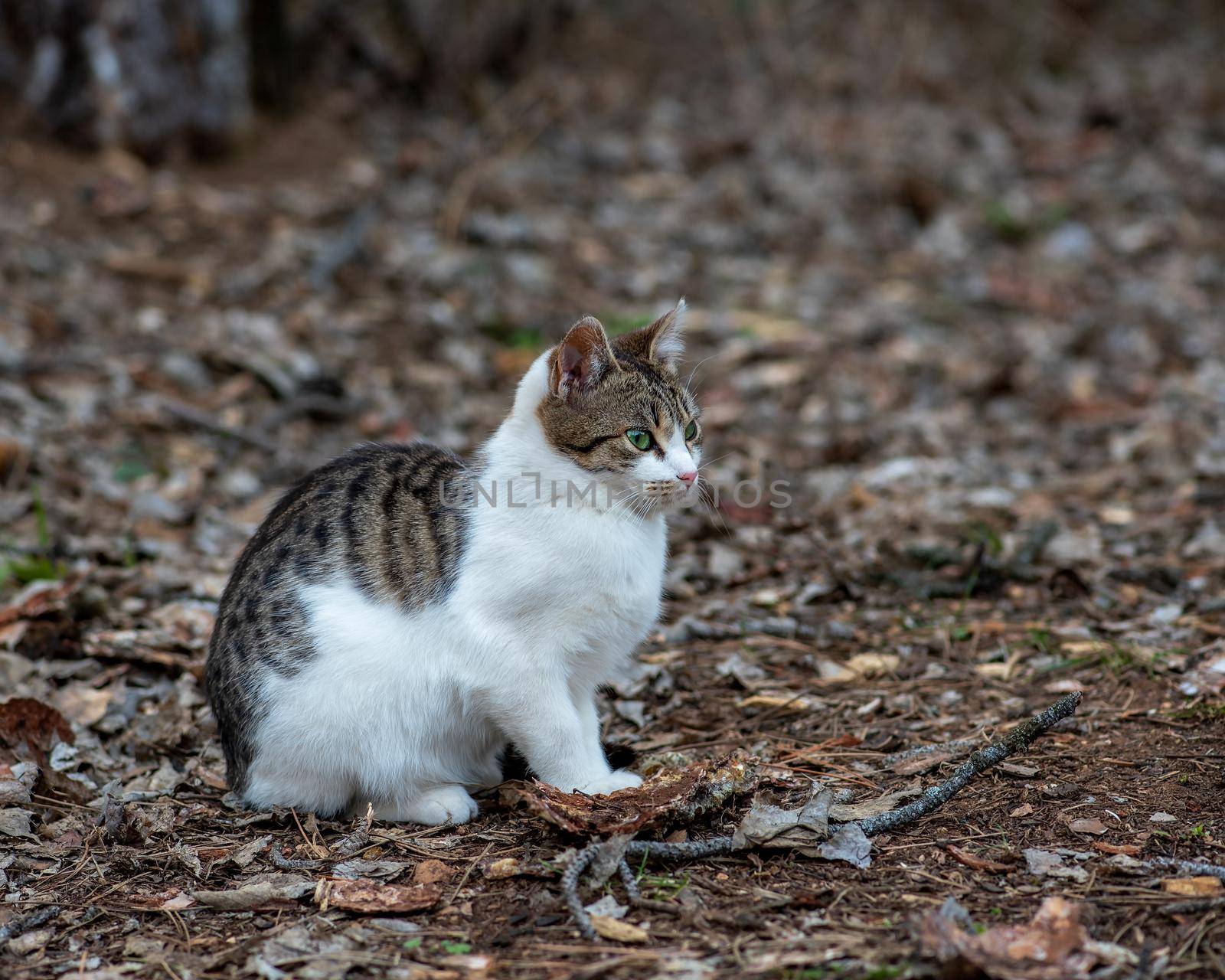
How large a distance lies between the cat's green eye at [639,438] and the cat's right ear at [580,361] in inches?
7.2

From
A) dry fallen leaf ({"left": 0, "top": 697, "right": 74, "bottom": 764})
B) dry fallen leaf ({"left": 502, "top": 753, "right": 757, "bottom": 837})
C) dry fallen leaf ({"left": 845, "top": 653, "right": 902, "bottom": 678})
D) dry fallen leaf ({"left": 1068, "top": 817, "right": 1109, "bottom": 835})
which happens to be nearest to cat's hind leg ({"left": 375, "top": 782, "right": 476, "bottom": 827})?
dry fallen leaf ({"left": 502, "top": 753, "right": 757, "bottom": 837})

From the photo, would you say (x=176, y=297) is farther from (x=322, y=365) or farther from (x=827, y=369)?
(x=827, y=369)

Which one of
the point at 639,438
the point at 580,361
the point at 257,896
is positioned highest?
the point at 580,361

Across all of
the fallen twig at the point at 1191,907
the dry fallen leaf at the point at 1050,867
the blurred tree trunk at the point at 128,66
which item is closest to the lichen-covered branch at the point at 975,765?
the dry fallen leaf at the point at 1050,867

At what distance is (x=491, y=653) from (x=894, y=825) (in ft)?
3.93

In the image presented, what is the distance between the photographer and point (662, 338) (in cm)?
368

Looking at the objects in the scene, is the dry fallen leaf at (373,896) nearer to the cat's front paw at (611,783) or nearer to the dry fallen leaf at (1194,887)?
the cat's front paw at (611,783)

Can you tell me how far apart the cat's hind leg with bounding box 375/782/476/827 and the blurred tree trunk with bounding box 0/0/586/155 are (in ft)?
20.1

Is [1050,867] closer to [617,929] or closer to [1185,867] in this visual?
[1185,867]

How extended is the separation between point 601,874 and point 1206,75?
11558 millimetres

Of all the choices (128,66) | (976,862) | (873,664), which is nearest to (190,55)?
(128,66)

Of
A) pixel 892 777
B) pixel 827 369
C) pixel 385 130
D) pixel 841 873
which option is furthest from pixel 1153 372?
pixel 385 130

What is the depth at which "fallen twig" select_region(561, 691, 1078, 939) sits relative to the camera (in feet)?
8.98

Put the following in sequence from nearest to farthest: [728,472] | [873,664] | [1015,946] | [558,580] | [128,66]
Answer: [1015,946] → [558,580] → [873,664] → [728,472] → [128,66]
